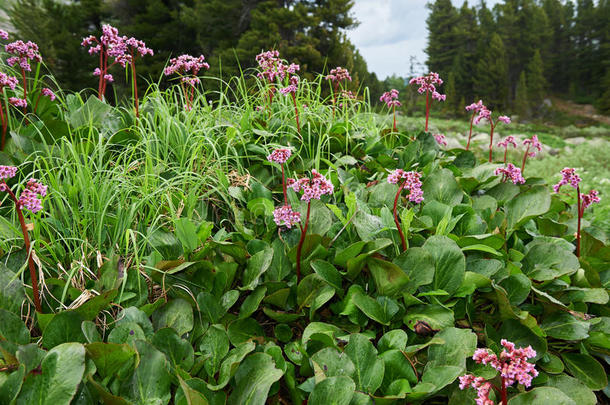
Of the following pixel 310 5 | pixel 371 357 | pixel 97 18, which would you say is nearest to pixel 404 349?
pixel 371 357

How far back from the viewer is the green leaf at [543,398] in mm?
1202

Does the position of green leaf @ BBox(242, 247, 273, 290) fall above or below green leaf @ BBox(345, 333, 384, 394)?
above

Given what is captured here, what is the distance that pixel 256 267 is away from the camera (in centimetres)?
161

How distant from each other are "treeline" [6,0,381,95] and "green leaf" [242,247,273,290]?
15140mm

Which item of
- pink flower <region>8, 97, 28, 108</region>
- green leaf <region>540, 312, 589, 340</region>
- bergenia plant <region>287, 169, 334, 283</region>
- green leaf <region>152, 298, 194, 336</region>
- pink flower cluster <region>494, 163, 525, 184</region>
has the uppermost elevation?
pink flower <region>8, 97, 28, 108</region>

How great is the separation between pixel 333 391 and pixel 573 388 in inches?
36.0

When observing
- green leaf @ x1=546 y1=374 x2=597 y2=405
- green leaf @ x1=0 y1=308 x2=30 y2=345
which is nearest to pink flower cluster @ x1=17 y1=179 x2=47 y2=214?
green leaf @ x1=0 y1=308 x2=30 y2=345

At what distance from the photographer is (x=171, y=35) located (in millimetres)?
23578

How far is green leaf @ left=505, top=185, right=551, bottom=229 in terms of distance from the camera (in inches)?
79.4

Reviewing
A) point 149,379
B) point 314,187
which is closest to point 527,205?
point 314,187

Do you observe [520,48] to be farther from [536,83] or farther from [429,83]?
[429,83]

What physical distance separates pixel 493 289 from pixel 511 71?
157 ft

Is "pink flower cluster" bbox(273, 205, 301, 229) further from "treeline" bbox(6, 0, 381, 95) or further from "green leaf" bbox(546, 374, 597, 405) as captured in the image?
"treeline" bbox(6, 0, 381, 95)

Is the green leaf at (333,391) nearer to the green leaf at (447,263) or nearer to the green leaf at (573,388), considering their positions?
the green leaf at (447,263)
